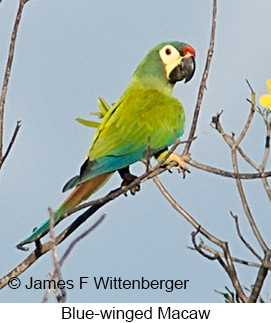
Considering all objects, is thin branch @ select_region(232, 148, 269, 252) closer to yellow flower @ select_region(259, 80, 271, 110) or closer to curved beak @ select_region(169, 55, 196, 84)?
yellow flower @ select_region(259, 80, 271, 110)

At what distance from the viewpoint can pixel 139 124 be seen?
421cm

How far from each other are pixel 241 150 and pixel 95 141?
116cm

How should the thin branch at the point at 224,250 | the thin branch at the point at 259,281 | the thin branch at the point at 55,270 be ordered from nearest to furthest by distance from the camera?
1. the thin branch at the point at 55,270
2. the thin branch at the point at 259,281
3. the thin branch at the point at 224,250

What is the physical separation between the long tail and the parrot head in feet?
3.92

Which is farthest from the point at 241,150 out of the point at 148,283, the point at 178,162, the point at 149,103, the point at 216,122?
the point at 149,103

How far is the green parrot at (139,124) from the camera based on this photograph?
3721mm

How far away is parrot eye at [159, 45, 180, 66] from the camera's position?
4.84 metres

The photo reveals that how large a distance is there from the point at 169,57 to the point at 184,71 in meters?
0.15

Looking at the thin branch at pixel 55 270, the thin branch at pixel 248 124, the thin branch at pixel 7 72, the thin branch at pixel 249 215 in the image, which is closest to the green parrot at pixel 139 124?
the thin branch at pixel 248 124

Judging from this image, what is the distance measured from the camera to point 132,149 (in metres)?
4.05

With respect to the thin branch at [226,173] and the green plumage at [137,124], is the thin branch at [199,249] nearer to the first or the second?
the thin branch at [226,173]

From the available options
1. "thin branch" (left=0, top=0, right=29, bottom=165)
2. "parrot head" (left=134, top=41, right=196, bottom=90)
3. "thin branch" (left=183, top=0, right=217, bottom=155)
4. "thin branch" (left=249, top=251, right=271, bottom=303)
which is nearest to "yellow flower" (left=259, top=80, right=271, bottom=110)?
"thin branch" (left=183, top=0, right=217, bottom=155)

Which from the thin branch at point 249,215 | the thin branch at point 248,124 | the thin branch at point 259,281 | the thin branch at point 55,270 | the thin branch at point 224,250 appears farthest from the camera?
the thin branch at point 248,124
